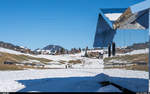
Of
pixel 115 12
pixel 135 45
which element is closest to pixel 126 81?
pixel 135 45

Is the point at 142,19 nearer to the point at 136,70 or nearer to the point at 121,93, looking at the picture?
the point at 136,70

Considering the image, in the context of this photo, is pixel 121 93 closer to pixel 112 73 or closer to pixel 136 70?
pixel 136 70

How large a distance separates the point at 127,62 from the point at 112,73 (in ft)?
6.02

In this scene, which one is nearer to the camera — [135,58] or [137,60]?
[137,60]

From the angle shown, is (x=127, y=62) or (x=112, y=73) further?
(x=112, y=73)

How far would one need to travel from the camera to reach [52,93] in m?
9.20

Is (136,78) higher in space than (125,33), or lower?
lower

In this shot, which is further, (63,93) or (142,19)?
(63,93)

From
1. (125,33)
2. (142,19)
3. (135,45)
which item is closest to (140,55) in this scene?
(135,45)

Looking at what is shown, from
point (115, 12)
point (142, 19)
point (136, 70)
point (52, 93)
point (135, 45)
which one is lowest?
point (52, 93)

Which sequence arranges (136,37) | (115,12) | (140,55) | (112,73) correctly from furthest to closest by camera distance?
(115,12), (112,73), (136,37), (140,55)

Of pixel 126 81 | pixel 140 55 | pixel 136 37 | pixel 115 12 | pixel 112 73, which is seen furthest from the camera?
pixel 115 12

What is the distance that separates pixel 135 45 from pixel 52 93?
3188mm

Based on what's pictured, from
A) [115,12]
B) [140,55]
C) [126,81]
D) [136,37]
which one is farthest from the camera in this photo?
[115,12]
